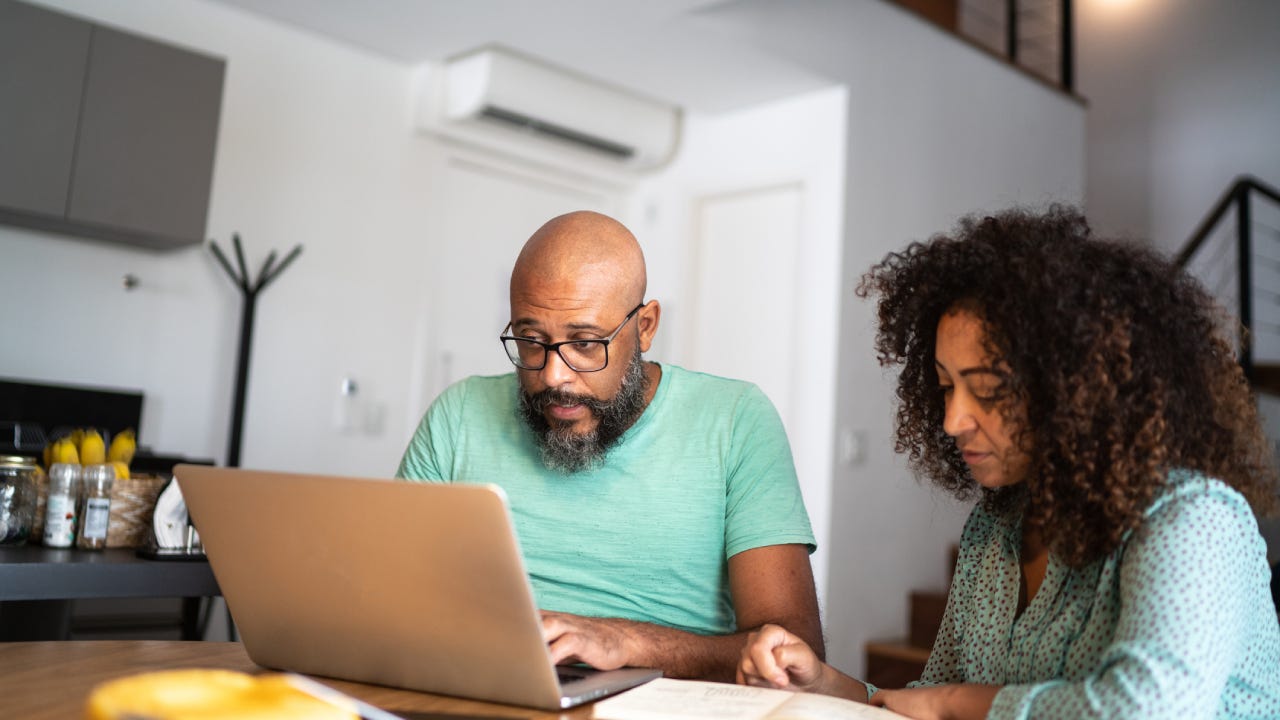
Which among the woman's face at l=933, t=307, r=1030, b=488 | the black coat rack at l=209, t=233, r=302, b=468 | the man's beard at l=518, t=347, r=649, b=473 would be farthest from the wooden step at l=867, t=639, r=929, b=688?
the woman's face at l=933, t=307, r=1030, b=488

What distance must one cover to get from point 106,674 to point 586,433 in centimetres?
73

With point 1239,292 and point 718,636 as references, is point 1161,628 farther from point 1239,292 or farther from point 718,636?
point 1239,292

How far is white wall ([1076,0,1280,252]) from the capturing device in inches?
227

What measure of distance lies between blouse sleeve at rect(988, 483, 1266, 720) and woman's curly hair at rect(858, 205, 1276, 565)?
0.05 m

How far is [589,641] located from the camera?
1279 millimetres

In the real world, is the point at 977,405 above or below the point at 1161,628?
above

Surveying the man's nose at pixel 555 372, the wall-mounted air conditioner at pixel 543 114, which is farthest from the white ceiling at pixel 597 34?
the man's nose at pixel 555 372

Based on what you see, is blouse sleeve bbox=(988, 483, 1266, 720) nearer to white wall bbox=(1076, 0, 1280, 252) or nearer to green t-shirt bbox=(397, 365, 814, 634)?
green t-shirt bbox=(397, 365, 814, 634)

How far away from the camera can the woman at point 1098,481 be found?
3.23ft

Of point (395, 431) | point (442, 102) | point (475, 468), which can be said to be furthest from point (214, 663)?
point (442, 102)

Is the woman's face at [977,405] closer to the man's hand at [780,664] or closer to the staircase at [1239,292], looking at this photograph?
the man's hand at [780,664]

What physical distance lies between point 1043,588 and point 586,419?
72cm

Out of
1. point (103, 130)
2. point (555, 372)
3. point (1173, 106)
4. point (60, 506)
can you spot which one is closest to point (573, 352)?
point (555, 372)

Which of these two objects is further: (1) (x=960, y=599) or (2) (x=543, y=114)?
(2) (x=543, y=114)
